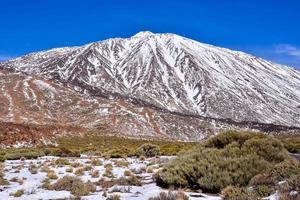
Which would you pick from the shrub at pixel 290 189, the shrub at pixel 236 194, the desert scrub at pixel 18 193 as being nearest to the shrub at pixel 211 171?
the shrub at pixel 236 194

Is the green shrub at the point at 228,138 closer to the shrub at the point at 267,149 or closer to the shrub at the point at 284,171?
the shrub at the point at 267,149

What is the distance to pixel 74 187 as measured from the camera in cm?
2031

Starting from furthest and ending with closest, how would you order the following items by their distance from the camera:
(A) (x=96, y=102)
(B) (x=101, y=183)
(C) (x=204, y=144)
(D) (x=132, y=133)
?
1. (A) (x=96, y=102)
2. (D) (x=132, y=133)
3. (C) (x=204, y=144)
4. (B) (x=101, y=183)

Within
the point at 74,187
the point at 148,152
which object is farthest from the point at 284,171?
the point at 148,152

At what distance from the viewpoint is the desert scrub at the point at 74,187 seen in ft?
62.7

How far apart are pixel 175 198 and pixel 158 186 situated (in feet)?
15.0

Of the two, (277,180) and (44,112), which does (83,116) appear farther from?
(277,180)

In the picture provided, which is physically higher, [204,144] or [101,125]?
[101,125]

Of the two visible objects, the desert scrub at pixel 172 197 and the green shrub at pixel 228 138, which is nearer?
the desert scrub at pixel 172 197

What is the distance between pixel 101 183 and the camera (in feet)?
72.4

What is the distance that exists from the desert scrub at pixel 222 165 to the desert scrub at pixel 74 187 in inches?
120

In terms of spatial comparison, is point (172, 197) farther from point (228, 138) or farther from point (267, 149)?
point (228, 138)

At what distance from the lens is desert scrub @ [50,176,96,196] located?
62.7ft

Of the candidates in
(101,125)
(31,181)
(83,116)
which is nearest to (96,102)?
(83,116)
